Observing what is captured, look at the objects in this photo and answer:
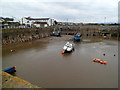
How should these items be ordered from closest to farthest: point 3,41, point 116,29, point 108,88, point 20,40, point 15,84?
point 15,84, point 108,88, point 3,41, point 20,40, point 116,29

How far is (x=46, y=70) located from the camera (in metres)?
11.2

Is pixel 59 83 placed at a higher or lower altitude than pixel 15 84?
lower

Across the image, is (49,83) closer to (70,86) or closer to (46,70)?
(70,86)

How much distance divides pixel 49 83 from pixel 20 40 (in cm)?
2260

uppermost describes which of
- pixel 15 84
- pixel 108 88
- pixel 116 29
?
pixel 116 29

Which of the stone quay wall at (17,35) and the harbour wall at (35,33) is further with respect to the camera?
the harbour wall at (35,33)

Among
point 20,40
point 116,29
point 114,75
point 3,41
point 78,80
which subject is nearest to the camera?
point 78,80

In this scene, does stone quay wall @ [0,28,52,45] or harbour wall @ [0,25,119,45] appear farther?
harbour wall @ [0,25,119,45]

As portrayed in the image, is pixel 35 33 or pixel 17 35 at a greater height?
pixel 35 33

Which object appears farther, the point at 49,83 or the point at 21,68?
the point at 21,68

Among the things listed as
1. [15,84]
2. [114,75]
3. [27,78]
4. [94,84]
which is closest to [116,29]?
[114,75]

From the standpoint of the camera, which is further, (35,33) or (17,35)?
(35,33)

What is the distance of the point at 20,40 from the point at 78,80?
2353cm

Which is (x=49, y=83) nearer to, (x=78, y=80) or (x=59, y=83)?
(x=59, y=83)
